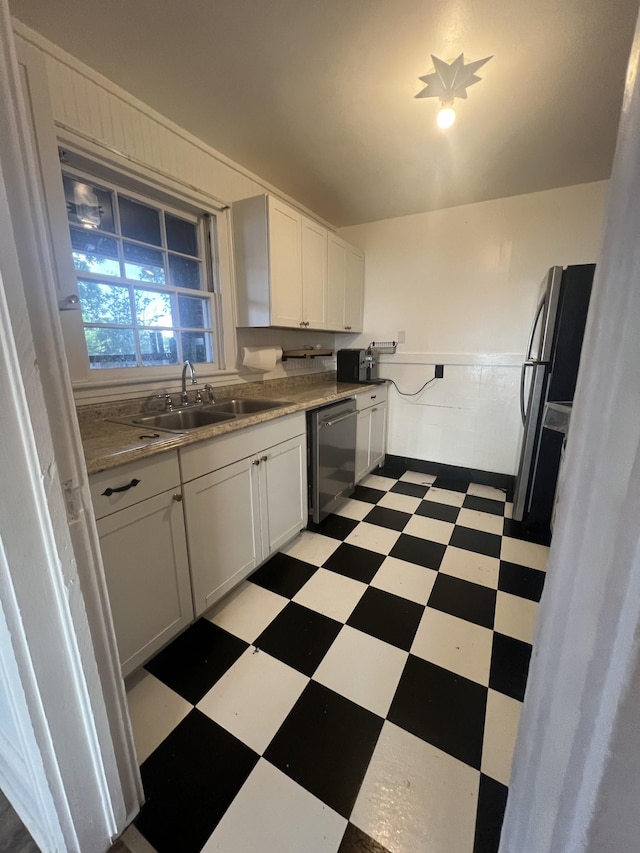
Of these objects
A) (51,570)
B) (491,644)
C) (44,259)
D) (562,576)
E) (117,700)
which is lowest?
→ (491,644)

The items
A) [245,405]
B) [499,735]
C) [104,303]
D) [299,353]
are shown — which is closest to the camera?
[499,735]

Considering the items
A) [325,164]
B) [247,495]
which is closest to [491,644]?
[247,495]

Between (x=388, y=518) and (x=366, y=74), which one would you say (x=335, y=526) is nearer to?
(x=388, y=518)

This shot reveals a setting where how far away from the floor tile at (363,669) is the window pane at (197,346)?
1.72 metres

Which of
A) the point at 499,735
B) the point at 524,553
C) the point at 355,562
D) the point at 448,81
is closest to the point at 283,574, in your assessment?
the point at 355,562

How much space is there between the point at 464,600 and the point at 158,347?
6.84 ft

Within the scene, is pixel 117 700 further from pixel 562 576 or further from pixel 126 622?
pixel 562 576

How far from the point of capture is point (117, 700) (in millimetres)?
788

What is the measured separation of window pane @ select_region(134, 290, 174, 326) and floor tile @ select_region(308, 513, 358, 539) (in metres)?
1.55

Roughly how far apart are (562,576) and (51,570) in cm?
84

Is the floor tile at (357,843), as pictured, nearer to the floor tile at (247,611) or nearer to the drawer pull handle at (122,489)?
the floor tile at (247,611)

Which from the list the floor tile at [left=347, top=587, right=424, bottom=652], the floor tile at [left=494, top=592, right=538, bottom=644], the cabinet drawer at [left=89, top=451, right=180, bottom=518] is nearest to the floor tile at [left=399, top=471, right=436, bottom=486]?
the floor tile at [left=494, top=592, right=538, bottom=644]

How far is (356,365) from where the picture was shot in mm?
2996

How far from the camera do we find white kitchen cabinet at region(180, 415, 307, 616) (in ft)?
4.50
